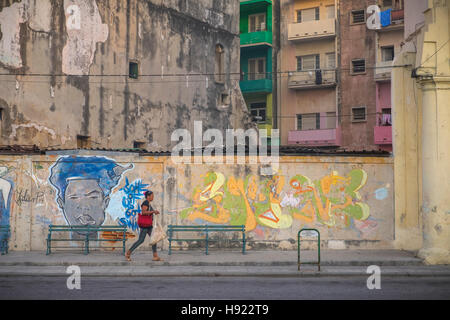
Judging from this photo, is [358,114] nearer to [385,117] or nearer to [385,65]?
[385,117]

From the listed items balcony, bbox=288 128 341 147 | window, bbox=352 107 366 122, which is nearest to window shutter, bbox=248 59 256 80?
balcony, bbox=288 128 341 147

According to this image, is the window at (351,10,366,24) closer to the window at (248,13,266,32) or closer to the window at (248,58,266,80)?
the window at (248,13,266,32)

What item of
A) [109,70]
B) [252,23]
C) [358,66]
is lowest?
[109,70]

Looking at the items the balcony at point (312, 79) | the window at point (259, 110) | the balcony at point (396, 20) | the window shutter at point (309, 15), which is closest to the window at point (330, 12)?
the window shutter at point (309, 15)

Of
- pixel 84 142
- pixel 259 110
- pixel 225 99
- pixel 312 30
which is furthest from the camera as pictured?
pixel 259 110

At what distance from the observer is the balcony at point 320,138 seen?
42156 mm

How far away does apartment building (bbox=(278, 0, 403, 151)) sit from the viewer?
136 ft

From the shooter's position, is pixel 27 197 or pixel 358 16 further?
pixel 358 16

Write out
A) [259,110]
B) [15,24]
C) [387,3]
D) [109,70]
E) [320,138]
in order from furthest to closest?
[259,110], [320,138], [387,3], [109,70], [15,24]

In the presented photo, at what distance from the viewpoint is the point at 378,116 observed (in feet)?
136

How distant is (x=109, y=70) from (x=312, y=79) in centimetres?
1884

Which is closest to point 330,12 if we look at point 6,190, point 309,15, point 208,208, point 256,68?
point 309,15

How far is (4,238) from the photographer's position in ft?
60.6
